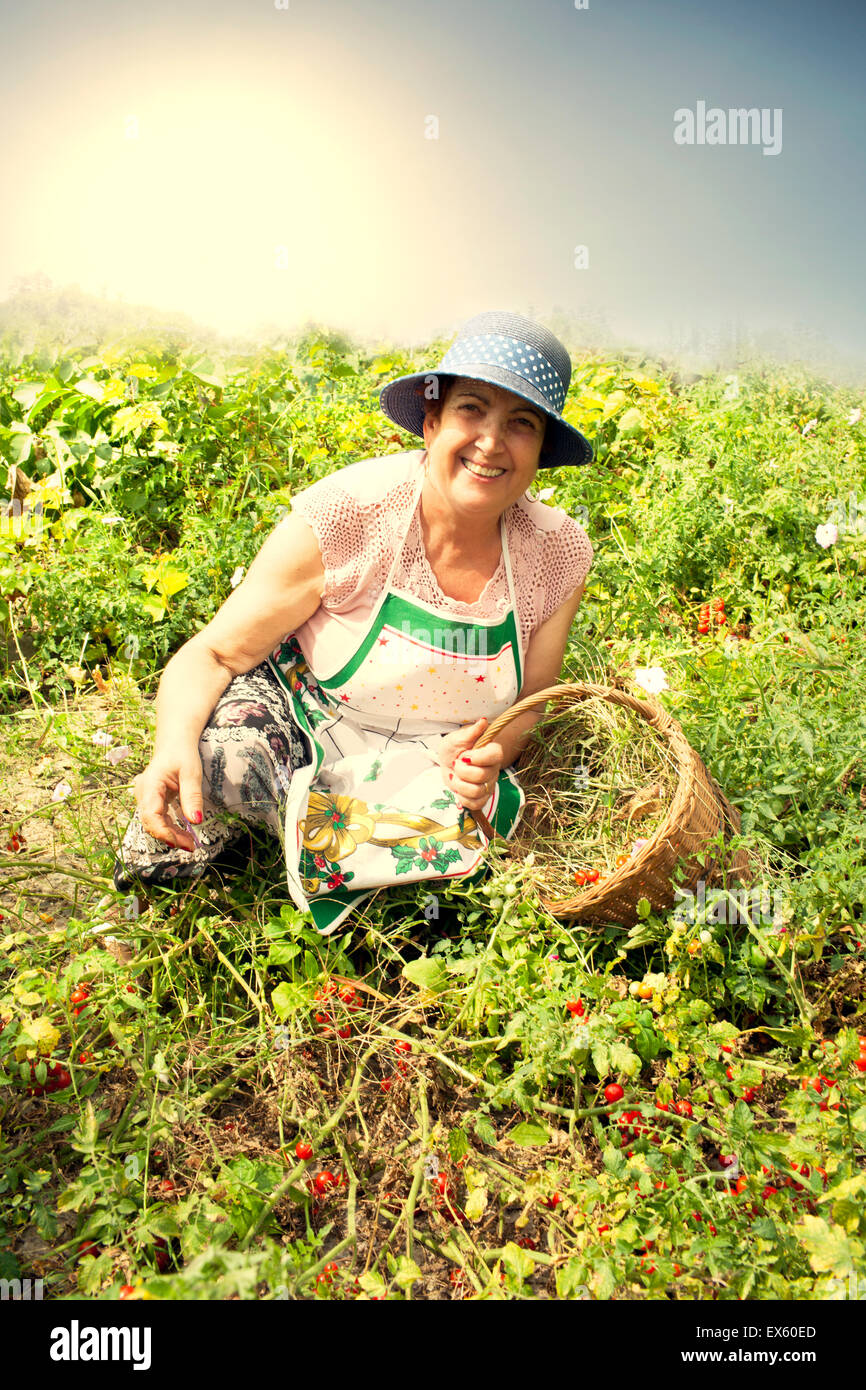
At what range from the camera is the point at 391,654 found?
7.92 feet

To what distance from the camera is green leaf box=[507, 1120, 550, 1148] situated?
1.80 m

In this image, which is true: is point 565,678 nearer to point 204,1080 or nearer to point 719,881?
point 719,881

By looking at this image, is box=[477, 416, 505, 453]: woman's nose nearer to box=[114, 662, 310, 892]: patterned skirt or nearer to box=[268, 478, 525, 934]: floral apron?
box=[268, 478, 525, 934]: floral apron

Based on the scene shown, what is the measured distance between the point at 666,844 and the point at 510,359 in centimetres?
108

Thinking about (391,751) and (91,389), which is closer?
(391,751)

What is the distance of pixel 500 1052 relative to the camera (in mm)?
2195

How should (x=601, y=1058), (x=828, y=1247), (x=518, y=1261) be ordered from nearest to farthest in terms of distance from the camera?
1. (x=828, y=1247)
2. (x=518, y=1261)
3. (x=601, y=1058)

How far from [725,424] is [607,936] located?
276 centimetres

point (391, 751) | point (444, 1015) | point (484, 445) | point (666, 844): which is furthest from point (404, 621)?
point (444, 1015)

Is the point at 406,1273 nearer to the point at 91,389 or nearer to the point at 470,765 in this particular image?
the point at 470,765

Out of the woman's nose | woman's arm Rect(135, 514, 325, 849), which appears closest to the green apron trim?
woman's arm Rect(135, 514, 325, 849)

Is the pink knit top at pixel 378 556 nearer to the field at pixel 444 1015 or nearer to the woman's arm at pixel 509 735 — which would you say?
the woman's arm at pixel 509 735

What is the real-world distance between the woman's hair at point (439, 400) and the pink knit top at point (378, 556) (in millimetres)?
121
